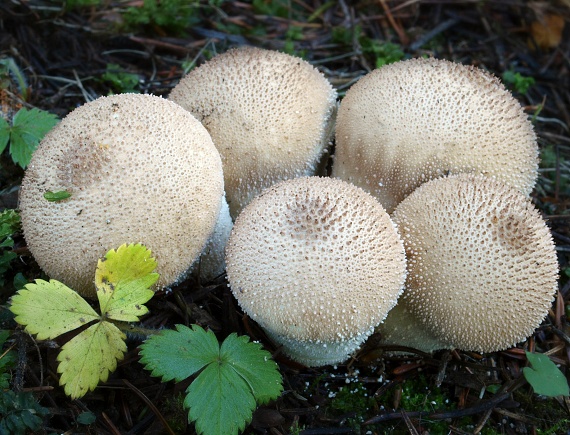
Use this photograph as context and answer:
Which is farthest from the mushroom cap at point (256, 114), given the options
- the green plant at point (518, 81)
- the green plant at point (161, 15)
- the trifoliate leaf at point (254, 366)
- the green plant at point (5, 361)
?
the green plant at point (518, 81)

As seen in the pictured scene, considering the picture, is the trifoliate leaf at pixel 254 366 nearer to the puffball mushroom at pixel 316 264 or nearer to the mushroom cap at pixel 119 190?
the puffball mushroom at pixel 316 264

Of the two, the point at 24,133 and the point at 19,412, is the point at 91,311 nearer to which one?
the point at 19,412

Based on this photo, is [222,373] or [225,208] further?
[225,208]

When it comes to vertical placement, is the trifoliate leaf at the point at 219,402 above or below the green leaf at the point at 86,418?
above

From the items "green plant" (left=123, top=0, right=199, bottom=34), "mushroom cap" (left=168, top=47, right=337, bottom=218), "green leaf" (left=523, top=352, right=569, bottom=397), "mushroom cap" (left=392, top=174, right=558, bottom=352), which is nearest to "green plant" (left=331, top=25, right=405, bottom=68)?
"green plant" (left=123, top=0, right=199, bottom=34)

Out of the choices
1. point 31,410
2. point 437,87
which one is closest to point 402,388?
point 437,87

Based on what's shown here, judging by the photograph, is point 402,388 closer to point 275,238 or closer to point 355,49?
point 275,238

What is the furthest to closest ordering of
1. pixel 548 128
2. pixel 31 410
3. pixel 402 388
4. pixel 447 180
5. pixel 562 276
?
pixel 548 128 → pixel 562 276 → pixel 402 388 → pixel 447 180 → pixel 31 410
